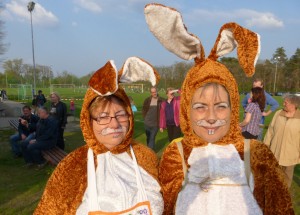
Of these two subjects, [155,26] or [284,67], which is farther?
[284,67]

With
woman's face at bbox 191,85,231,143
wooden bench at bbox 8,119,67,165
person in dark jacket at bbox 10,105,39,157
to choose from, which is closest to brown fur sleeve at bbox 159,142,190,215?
woman's face at bbox 191,85,231,143

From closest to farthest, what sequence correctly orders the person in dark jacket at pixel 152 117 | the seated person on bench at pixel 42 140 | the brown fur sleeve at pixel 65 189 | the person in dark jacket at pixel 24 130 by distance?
the brown fur sleeve at pixel 65 189 < the seated person on bench at pixel 42 140 < the person in dark jacket at pixel 152 117 < the person in dark jacket at pixel 24 130

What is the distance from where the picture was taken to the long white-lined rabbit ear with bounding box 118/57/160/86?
2.05 metres

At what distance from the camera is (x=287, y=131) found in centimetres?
443

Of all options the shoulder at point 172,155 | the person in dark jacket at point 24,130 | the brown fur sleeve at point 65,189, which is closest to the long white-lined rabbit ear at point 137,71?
the shoulder at point 172,155

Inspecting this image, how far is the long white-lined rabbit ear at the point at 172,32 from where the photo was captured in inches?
71.2

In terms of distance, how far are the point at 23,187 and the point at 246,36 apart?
4748 millimetres

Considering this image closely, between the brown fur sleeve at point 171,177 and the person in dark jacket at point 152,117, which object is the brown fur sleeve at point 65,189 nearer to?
the brown fur sleeve at point 171,177

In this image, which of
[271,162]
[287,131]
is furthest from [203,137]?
[287,131]

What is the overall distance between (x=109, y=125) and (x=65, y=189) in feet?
1.67

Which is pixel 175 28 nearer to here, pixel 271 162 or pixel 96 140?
pixel 96 140

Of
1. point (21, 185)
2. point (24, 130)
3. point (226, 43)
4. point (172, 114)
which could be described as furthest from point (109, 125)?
point (24, 130)

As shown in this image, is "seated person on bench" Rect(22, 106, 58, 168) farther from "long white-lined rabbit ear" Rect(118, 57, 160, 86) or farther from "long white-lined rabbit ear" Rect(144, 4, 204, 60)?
"long white-lined rabbit ear" Rect(144, 4, 204, 60)

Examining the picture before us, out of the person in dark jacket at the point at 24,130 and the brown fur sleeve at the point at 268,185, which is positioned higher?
the brown fur sleeve at the point at 268,185
